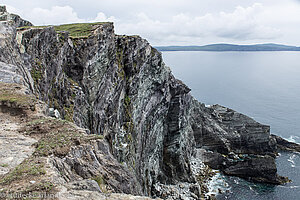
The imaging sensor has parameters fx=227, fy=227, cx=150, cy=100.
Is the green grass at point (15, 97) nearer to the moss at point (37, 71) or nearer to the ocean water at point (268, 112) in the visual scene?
the moss at point (37, 71)

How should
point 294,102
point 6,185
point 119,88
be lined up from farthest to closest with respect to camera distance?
point 294,102
point 119,88
point 6,185

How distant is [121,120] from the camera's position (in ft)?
161

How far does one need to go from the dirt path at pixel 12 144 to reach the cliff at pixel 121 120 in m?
0.77

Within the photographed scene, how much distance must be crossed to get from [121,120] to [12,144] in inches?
1313

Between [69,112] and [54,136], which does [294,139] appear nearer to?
[69,112]

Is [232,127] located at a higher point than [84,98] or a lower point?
lower

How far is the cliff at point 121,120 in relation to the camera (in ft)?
55.7

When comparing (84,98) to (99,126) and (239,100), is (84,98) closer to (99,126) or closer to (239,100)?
(99,126)

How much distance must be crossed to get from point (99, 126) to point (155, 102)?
971 inches

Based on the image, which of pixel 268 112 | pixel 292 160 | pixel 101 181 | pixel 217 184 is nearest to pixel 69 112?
pixel 101 181

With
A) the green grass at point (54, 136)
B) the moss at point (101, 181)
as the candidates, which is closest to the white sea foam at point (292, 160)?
the moss at point (101, 181)

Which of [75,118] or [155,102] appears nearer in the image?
[75,118]

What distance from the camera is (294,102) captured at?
479 ft

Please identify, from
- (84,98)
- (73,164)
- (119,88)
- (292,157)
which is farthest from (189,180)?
(73,164)
